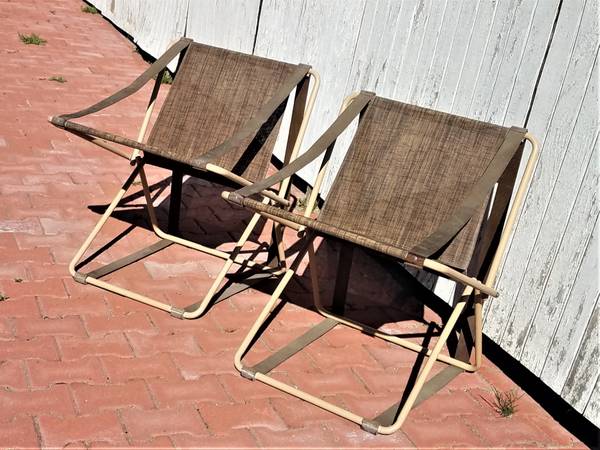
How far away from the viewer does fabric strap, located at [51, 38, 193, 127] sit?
396 cm

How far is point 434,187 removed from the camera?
11.7ft

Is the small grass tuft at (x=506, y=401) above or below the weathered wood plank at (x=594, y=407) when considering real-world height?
below

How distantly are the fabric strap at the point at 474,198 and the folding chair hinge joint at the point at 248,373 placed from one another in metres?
0.85

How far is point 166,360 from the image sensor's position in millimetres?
3463

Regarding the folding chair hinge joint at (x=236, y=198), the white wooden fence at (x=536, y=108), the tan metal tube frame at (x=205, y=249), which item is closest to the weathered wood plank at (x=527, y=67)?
the white wooden fence at (x=536, y=108)

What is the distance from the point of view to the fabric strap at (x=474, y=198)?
3.06 m

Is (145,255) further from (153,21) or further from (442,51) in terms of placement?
(153,21)

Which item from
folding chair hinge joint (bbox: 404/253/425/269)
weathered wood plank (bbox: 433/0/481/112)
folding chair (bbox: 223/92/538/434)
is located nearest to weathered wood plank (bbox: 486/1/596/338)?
folding chair (bbox: 223/92/538/434)

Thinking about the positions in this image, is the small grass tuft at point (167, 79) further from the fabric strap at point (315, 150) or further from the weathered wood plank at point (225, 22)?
the fabric strap at point (315, 150)

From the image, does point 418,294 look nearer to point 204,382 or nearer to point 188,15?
point 204,382

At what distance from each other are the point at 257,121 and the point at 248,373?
1.15 m

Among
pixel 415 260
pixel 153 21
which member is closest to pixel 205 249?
pixel 415 260

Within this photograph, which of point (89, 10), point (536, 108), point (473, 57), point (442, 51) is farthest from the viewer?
point (89, 10)

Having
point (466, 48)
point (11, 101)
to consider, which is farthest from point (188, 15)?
point (466, 48)
